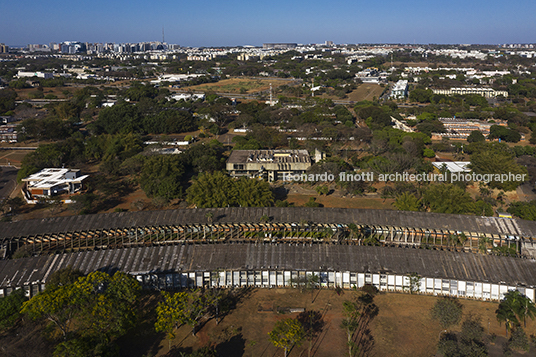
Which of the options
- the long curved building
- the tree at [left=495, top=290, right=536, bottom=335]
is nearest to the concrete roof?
the long curved building

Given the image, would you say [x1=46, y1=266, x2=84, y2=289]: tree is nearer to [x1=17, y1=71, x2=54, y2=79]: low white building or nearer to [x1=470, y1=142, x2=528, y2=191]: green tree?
[x1=470, y1=142, x2=528, y2=191]: green tree

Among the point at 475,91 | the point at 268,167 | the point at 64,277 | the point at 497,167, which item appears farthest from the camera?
the point at 475,91

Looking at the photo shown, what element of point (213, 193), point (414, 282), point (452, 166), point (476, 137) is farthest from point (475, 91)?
point (414, 282)

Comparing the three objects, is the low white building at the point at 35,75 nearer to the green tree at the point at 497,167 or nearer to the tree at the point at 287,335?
the green tree at the point at 497,167

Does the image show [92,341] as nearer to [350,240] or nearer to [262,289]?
[262,289]

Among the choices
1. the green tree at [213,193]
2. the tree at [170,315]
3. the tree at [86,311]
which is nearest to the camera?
the tree at [86,311]

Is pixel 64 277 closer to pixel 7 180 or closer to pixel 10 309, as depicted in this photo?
pixel 10 309

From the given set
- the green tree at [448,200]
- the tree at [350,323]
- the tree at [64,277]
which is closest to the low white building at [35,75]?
the tree at [64,277]
